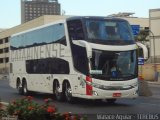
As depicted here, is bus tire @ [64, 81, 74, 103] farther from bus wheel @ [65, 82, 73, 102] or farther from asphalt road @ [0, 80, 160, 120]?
asphalt road @ [0, 80, 160, 120]

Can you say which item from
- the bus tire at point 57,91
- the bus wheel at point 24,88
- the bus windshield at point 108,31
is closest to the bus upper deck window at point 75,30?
the bus windshield at point 108,31

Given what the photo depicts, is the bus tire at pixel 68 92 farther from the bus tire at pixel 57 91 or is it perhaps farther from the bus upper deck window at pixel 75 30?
the bus upper deck window at pixel 75 30

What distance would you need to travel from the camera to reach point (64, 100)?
902 inches

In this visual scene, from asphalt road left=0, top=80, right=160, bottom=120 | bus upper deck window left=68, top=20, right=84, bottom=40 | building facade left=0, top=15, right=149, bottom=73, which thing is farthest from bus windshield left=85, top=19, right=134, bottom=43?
building facade left=0, top=15, right=149, bottom=73

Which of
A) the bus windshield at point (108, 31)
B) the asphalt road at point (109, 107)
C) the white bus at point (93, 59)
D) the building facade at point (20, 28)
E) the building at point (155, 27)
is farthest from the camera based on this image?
the building facade at point (20, 28)

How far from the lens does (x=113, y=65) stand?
20.2 m

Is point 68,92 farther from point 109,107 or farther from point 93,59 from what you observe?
point 93,59

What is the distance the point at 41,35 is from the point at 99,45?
599 cm

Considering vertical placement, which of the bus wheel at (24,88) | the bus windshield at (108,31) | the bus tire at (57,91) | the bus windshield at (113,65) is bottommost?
the bus wheel at (24,88)

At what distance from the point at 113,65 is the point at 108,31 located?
1.47 meters

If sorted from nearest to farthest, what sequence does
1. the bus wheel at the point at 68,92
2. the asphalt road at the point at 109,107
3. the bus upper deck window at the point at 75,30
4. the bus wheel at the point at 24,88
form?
1. the asphalt road at the point at 109,107
2. the bus upper deck window at the point at 75,30
3. the bus wheel at the point at 68,92
4. the bus wheel at the point at 24,88

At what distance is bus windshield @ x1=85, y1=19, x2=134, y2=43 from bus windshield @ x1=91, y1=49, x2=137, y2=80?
0.57 meters

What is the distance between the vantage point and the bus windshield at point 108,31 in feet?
66.4

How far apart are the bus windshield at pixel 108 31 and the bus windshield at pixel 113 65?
0.57 meters
